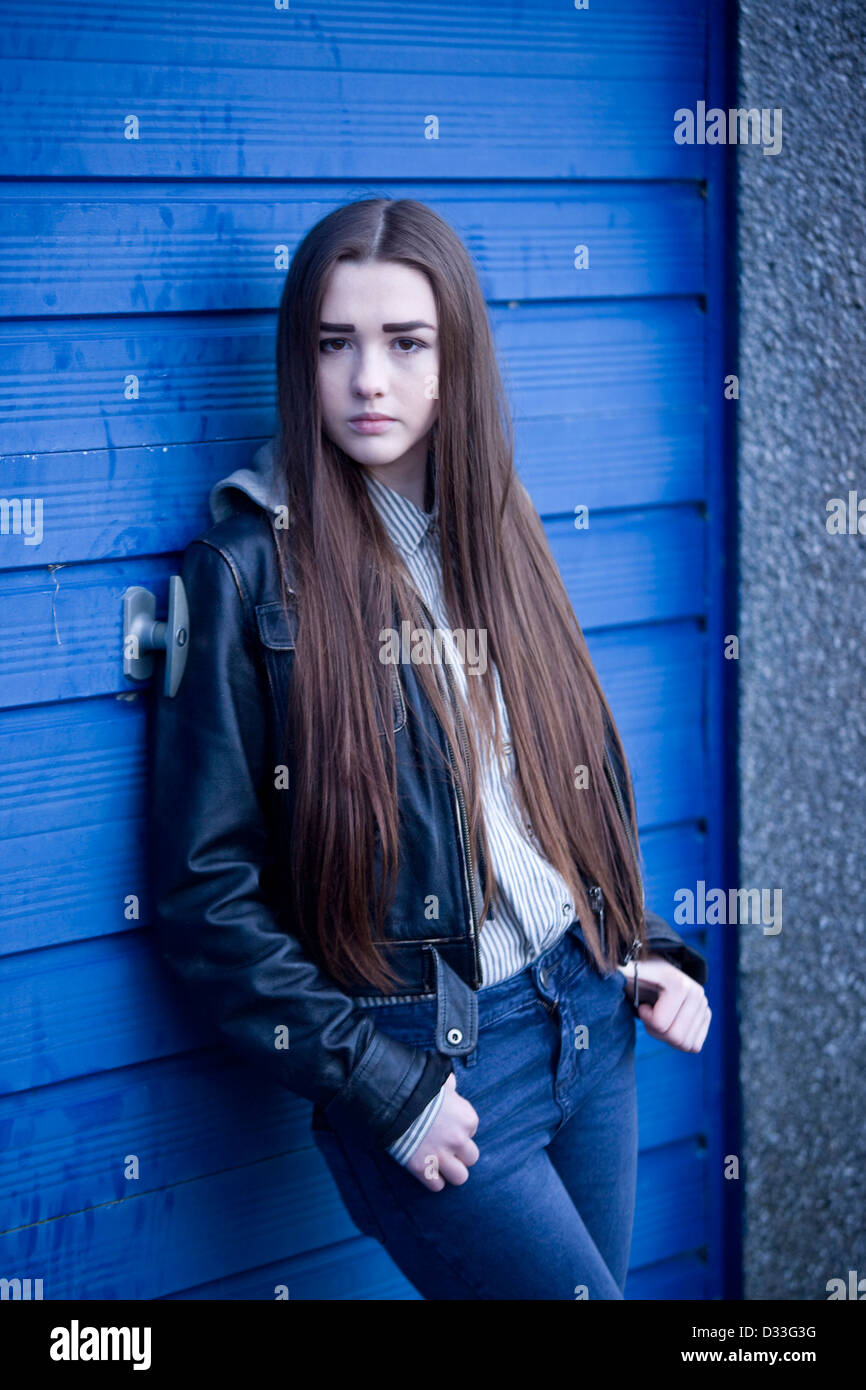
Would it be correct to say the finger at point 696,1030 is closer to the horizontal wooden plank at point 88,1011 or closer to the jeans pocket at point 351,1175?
the jeans pocket at point 351,1175

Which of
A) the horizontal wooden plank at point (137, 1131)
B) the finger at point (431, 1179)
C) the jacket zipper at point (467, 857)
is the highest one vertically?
the jacket zipper at point (467, 857)

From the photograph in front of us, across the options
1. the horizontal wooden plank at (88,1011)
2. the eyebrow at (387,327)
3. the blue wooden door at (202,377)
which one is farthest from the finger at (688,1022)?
the eyebrow at (387,327)

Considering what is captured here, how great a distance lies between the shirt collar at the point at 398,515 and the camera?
1.84 m

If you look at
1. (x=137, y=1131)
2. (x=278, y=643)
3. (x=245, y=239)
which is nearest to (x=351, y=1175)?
(x=137, y=1131)

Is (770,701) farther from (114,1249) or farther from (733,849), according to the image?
(114,1249)

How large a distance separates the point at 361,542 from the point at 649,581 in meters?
0.89

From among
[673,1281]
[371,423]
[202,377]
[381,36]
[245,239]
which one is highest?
[381,36]

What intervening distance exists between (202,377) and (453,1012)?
104 centimetres

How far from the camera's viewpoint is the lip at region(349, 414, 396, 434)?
5.62 feet

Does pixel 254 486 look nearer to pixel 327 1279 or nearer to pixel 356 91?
pixel 356 91

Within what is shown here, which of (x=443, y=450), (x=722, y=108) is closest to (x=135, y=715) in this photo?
(x=443, y=450)

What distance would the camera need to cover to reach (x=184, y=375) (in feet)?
6.31

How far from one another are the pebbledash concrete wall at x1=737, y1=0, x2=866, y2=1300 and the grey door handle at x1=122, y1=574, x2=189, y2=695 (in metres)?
1.24

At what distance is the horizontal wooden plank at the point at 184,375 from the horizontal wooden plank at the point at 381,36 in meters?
0.40
